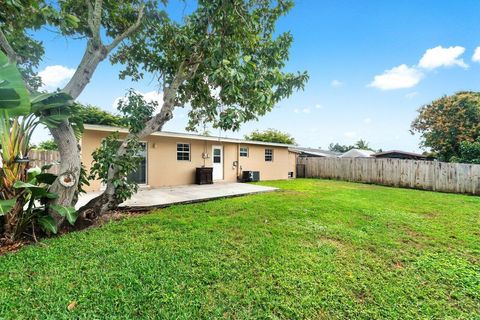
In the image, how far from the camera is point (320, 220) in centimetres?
497

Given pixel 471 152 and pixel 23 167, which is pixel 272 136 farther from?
pixel 23 167

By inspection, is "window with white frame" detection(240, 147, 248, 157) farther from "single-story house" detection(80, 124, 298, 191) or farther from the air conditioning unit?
the air conditioning unit

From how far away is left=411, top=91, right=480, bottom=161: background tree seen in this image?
581 inches

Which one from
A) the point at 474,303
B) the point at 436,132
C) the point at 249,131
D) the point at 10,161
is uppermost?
the point at 249,131

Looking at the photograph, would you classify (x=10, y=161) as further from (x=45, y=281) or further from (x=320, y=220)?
(x=320, y=220)

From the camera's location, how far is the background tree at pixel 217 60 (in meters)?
4.04

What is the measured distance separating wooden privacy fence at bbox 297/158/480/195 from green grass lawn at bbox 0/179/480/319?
756 cm

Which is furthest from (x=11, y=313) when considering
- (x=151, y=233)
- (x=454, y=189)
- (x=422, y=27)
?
(x=454, y=189)

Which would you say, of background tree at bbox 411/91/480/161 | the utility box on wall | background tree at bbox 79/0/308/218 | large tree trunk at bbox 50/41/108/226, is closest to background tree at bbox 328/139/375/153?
background tree at bbox 411/91/480/161

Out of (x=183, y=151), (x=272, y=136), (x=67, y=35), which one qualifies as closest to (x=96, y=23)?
(x=67, y=35)

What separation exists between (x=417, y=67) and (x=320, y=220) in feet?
39.9

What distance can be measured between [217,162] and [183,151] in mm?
2136

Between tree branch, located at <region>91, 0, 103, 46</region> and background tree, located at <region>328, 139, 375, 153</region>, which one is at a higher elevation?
background tree, located at <region>328, 139, 375, 153</region>

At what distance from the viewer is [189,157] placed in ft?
35.2
